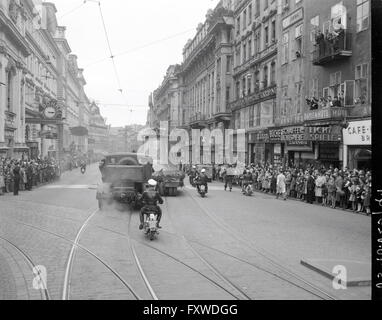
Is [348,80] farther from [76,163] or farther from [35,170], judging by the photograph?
[76,163]

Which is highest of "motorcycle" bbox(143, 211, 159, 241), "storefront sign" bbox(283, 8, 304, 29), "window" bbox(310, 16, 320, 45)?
"storefront sign" bbox(283, 8, 304, 29)

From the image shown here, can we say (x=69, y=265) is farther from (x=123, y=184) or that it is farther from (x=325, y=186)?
(x=325, y=186)

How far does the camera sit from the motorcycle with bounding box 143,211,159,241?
12.1 meters

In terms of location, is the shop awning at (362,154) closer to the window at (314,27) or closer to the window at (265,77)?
the window at (314,27)

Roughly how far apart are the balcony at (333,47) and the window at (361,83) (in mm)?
1221

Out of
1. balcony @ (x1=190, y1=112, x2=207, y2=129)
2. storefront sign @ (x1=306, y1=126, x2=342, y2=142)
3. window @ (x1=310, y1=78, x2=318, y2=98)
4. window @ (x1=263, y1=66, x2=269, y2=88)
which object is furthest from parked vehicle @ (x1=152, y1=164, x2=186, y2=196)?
balcony @ (x1=190, y1=112, x2=207, y2=129)

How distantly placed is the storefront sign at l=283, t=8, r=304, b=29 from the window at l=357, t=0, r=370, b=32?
7520mm

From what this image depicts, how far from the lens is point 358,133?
23.3 m

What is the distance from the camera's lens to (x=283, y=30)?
34.2 meters

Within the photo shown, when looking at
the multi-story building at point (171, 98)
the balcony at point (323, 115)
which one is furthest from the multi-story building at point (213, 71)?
the balcony at point (323, 115)

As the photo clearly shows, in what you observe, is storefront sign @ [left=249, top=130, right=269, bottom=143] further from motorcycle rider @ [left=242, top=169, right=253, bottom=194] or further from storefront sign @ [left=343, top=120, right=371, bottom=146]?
storefront sign @ [left=343, top=120, right=371, bottom=146]

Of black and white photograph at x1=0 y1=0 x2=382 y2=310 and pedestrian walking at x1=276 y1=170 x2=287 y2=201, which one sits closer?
black and white photograph at x1=0 y1=0 x2=382 y2=310

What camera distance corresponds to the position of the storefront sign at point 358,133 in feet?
73.7
